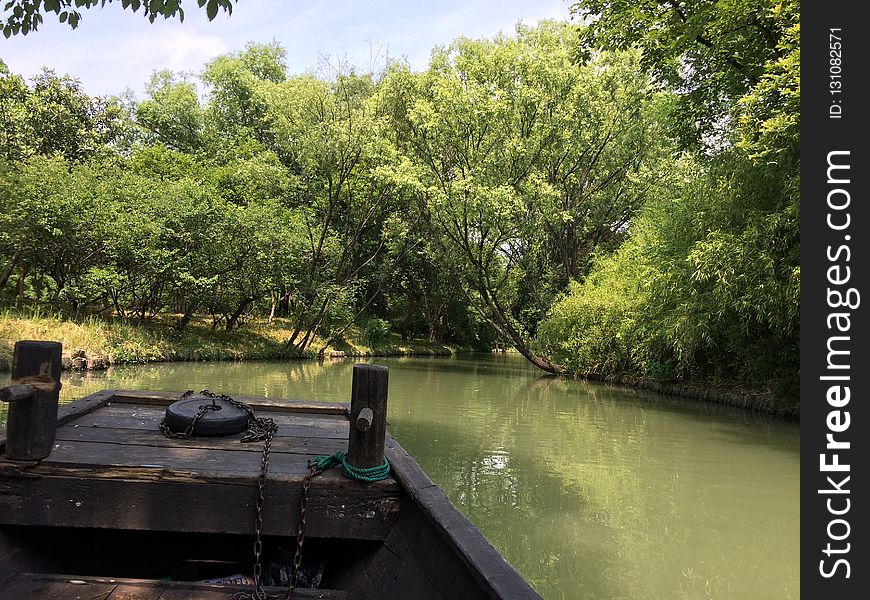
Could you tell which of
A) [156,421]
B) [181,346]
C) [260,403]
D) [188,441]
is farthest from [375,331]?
[188,441]

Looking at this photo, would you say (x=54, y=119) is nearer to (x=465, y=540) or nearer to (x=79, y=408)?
(x=79, y=408)

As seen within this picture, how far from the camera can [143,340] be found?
15.8m

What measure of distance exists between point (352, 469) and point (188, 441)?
1.02 meters

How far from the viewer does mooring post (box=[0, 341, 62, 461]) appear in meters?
2.30

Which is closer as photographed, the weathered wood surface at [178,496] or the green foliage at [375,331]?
the weathered wood surface at [178,496]

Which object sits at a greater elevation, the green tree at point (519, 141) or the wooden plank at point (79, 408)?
the green tree at point (519, 141)

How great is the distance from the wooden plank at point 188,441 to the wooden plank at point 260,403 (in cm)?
82

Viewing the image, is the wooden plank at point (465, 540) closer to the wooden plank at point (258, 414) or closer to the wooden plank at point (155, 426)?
the wooden plank at point (155, 426)

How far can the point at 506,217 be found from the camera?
17234 millimetres

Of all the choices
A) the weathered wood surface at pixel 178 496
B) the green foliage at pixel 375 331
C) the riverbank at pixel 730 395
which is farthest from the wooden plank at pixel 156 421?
the green foliage at pixel 375 331

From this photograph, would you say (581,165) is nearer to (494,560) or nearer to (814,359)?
(814,359)

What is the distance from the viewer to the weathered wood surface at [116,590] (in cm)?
202

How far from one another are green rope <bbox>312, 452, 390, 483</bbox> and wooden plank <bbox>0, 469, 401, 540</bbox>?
43 mm

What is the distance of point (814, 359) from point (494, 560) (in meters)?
2.89
